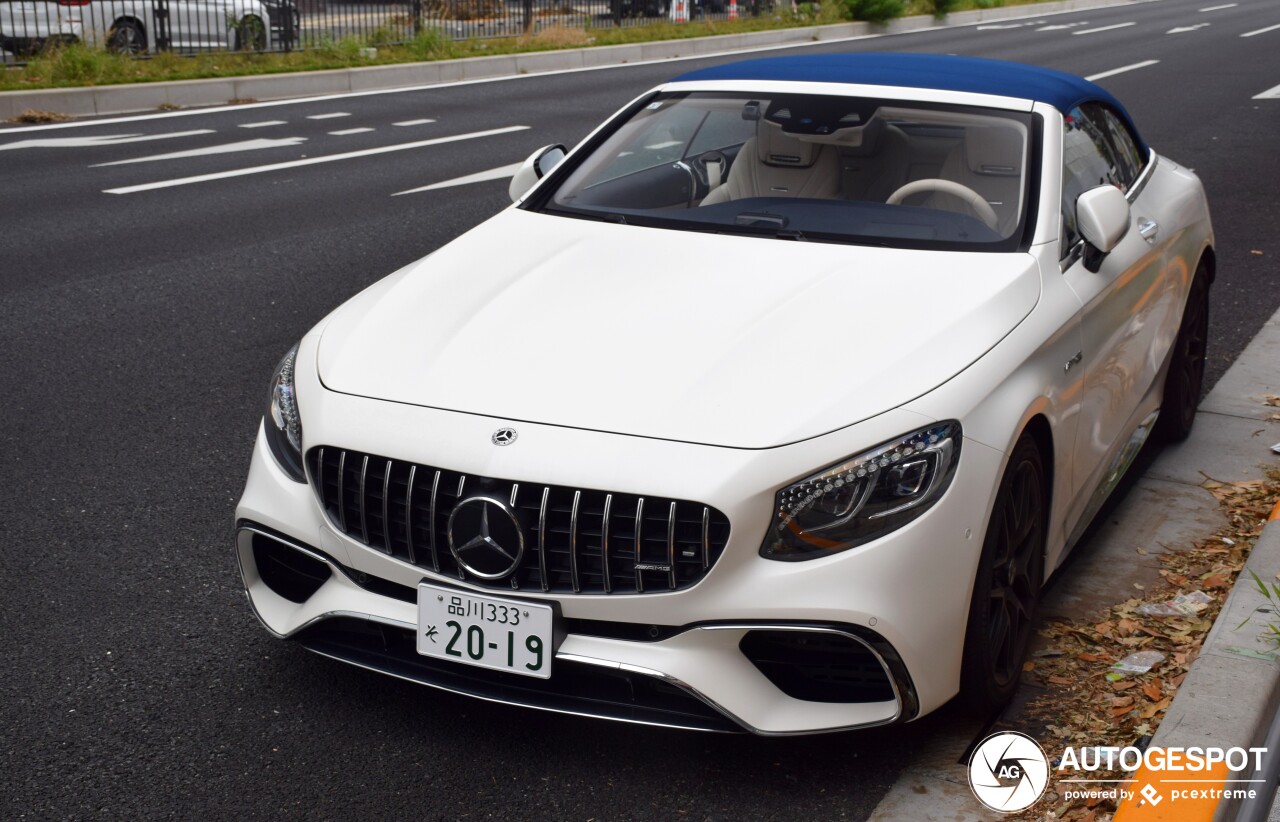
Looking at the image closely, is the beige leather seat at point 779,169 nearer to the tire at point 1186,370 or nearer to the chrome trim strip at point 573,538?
the tire at point 1186,370

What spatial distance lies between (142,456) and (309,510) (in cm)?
218

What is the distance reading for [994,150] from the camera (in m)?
4.39

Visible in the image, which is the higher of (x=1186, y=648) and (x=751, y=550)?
(x=751, y=550)

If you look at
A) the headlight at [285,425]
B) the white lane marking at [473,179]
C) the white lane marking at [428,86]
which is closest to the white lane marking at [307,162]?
the white lane marking at [473,179]

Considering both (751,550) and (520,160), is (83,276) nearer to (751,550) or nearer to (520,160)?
(520,160)

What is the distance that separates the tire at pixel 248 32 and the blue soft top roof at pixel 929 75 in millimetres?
15822

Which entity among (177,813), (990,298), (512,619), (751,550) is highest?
(990,298)

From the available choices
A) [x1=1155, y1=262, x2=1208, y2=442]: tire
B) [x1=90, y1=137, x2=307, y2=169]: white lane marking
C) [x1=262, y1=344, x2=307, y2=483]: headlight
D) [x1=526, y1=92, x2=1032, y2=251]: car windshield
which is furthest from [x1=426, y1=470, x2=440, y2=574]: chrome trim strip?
[x1=90, y1=137, x2=307, y2=169]: white lane marking

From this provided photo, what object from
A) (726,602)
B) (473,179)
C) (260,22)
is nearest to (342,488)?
(726,602)

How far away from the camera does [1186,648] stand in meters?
3.82

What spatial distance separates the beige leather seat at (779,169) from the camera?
15.2 feet

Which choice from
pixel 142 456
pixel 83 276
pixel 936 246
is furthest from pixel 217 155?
pixel 936 246

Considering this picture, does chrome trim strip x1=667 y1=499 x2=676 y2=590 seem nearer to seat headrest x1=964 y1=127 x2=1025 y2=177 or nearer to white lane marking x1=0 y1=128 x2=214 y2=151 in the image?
seat headrest x1=964 y1=127 x2=1025 y2=177

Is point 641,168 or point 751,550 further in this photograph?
point 641,168
